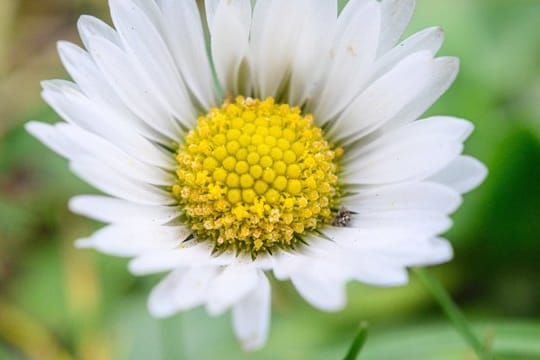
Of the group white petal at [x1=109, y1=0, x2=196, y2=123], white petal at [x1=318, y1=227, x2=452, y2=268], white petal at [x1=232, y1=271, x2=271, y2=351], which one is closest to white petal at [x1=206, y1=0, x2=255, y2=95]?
white petal at [x1=109, y1=0, x2=196, y2=123]

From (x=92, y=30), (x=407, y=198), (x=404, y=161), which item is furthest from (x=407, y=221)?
(x=92, y=30)

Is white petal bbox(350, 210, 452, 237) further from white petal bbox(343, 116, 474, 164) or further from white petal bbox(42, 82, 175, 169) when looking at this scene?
white petal bbox(42, 82, 175, 169)

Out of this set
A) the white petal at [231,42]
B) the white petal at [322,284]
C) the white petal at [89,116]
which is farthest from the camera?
the white petal at [231,42]

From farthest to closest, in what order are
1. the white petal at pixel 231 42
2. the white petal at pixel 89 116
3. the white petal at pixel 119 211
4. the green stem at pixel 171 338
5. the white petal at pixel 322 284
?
1. the green stem at pixel 171 338
2. the white petal at pixel 231 42
3. the white petal at pixel 89 116
4. the white petal at pixel 119 211
5. the white petal at pixel 322 284

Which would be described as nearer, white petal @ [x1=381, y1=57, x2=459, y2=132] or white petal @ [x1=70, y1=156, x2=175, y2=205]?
white petal @ [x1=70, y1=156, x2=175, y2=205]

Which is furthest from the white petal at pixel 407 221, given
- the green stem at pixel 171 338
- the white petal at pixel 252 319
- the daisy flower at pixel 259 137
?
the green stem at pixel 171 338

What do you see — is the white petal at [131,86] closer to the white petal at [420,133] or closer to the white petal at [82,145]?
the white petal at [82,145]
